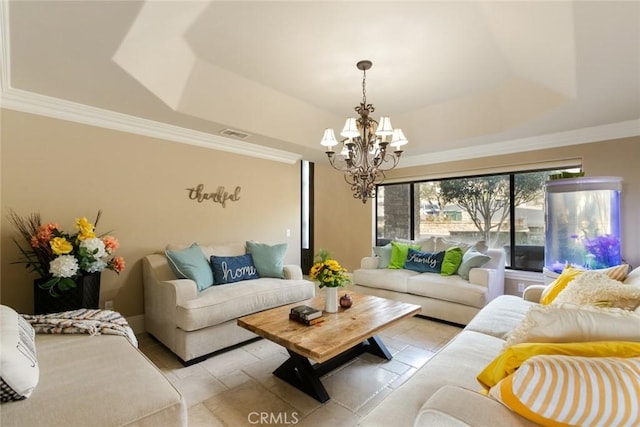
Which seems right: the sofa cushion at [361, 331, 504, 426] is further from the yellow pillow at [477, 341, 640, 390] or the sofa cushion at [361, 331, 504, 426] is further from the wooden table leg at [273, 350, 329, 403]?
the wooden table leg at [273, 350, 329, 403]

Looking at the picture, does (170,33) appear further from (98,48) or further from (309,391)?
(309,391)

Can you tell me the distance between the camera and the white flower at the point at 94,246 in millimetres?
2512

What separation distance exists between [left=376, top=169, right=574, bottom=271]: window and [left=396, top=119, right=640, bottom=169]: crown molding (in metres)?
0.39

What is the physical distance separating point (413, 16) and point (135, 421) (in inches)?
112

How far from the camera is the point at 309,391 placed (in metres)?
2.12

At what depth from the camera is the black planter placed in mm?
2469

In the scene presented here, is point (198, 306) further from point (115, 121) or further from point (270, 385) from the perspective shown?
point (115, 121)

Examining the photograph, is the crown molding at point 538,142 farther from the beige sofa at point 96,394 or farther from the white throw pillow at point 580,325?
the beige sofa at point 96,394

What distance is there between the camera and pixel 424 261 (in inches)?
165

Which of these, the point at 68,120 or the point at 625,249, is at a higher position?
the point at 68,120

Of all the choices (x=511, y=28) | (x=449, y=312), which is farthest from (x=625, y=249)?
(x=511, y=28)

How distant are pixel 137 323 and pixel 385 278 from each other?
309 cm

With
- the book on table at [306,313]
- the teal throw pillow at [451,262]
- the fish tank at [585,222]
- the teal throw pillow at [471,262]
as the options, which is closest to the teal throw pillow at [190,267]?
the book on table at [306,313]

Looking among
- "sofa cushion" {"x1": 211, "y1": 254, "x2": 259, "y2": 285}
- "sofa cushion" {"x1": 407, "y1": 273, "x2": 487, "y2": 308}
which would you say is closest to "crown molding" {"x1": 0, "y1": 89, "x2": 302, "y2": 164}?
"sofa cushion" {"x1": 211, "y1": 254, "x2": 259, "y2": 285}
